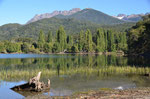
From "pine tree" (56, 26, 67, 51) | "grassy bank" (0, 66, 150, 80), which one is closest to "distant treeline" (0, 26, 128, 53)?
"pine tree" (56, 26, 67, 51)

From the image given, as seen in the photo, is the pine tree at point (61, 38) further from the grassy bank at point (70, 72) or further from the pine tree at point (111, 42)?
the grassy bank at point (70, 72)

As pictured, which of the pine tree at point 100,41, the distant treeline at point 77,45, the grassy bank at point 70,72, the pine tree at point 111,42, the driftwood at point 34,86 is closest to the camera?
the driftwood at point 34,86

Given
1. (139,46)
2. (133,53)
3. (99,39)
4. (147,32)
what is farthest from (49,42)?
(147,32)

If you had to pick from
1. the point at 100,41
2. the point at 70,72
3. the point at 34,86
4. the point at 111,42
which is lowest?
the point at 70,72

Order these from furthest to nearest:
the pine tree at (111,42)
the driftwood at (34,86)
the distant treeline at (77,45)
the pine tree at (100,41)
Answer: the distant treeline at (77,45), the pine tree at (100,41), the pine tree at (111,42), the driftwood at (34,86)

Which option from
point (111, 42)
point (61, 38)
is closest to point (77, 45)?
point (61, 38)

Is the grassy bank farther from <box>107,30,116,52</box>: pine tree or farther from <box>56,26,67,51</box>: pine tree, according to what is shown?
<box>56,26,67,51</box>: pine tree

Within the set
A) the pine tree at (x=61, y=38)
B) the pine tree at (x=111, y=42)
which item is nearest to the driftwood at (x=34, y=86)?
the pine tree at (x=61, y=38)

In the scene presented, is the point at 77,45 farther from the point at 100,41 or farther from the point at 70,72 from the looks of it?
the point at 70,72

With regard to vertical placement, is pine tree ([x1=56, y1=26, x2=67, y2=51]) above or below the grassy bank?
above

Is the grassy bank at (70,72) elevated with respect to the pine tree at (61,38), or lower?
lower

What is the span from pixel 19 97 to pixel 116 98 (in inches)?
270

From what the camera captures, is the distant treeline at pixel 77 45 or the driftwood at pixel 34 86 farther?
the distant treeline at pixel 77 45

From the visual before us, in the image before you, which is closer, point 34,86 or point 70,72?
point 34,86
